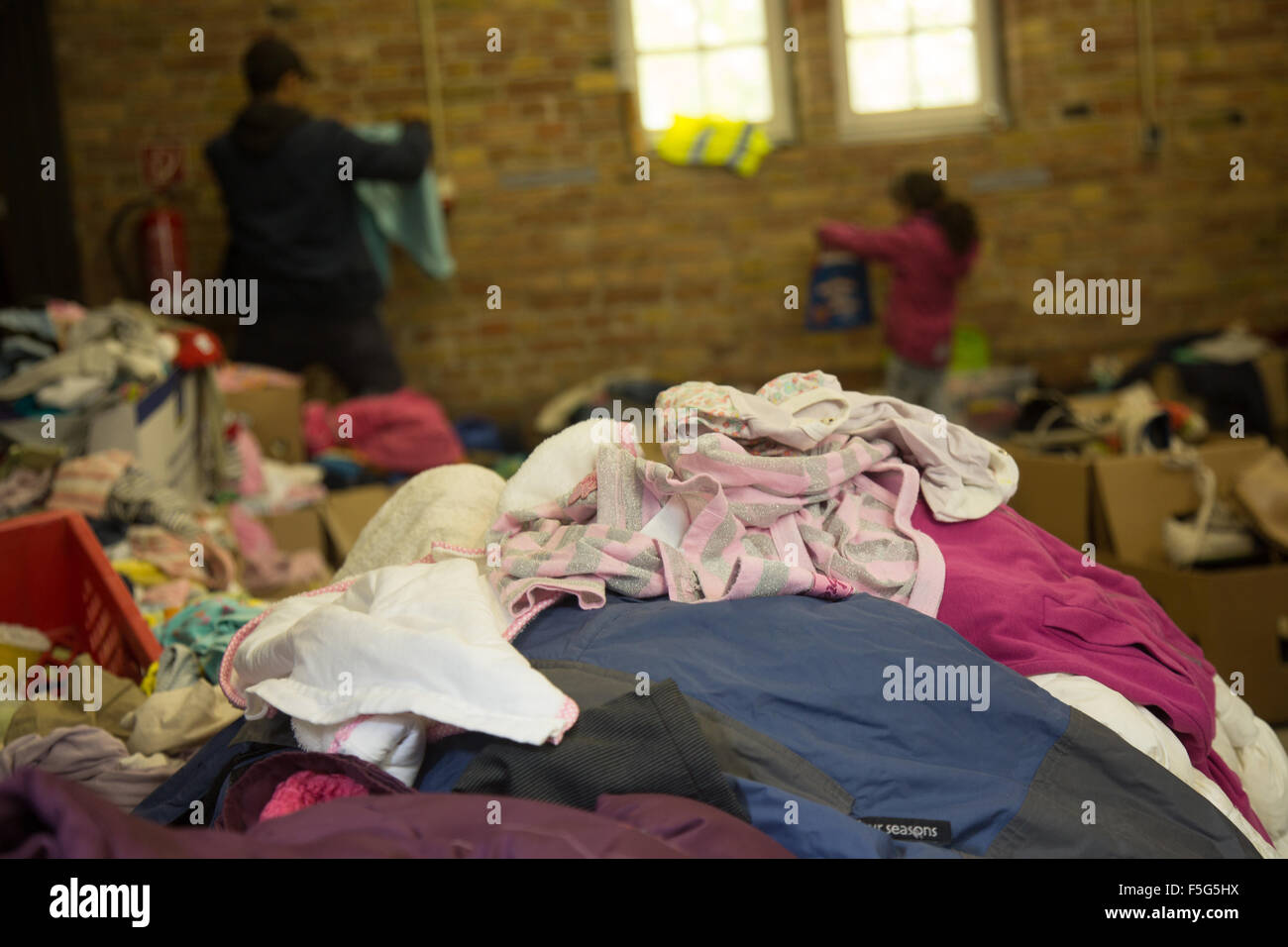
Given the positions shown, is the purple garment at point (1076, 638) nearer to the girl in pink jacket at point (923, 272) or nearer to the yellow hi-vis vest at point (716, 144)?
the girl in pink jacket at point (923, 272)

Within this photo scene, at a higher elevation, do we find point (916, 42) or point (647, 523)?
point (916, 42)

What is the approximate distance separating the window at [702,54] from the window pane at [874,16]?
0.95ft

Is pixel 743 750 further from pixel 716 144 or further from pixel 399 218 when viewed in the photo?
pixel 716 144

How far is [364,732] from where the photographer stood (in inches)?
44.6

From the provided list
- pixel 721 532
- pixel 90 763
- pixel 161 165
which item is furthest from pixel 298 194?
pixel 721 532

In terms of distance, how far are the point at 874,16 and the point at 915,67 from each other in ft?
0.88

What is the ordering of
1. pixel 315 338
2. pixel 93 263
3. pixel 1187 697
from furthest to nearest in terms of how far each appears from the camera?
pixel 93 263
pixel 315 338
pixel 1187 697

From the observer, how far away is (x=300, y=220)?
429 cm

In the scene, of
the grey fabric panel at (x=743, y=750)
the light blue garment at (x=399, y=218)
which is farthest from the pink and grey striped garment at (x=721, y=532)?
the light blue garment at (x=399, y=218)

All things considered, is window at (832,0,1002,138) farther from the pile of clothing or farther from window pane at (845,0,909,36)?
the pile of clothing

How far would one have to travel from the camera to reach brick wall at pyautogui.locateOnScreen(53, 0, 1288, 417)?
16.0ft
